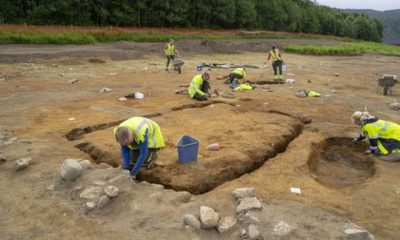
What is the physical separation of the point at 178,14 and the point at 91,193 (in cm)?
3887

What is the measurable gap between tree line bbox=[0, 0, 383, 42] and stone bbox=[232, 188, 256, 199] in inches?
1237

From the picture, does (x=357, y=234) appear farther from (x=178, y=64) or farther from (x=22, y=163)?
(x=178, y=64)

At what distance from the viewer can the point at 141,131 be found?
16.4 ft

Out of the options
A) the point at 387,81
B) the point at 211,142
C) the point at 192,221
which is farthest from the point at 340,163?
the point at 387,81

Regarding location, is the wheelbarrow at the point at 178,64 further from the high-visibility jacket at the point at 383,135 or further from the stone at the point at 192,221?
the stone at the point at 192,221

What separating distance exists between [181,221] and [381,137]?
4.31 metres

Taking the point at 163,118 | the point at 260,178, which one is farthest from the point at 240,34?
the point at 260,178

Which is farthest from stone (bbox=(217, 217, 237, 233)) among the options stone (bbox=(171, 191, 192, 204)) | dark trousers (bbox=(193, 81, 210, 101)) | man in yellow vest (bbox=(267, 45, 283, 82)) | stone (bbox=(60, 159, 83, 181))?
man in yellow vest (bbox=(267, 45, 283, 82))

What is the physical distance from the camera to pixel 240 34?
147ft

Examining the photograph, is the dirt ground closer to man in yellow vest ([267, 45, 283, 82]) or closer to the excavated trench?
the excavated trench

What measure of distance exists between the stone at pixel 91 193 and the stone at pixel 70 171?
38 cm

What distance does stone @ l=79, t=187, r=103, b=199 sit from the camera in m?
4.74

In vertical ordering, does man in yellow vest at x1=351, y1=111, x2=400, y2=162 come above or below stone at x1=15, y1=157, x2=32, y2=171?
above

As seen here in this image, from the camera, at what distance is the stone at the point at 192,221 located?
13.5 feet
